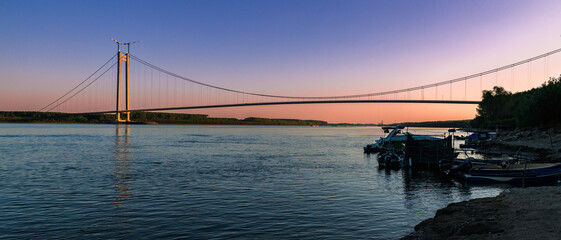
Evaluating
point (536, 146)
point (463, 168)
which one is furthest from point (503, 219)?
point (536, 146)

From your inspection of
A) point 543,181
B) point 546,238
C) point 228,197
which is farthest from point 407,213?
point 543,181

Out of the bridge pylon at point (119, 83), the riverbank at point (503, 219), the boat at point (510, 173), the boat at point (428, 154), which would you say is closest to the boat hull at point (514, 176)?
the boat at point (510, 173)

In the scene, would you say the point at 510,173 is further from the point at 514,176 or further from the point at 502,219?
the point at 502,219

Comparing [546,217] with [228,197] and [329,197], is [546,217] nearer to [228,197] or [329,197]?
[329,197]

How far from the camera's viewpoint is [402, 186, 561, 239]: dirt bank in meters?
8.77

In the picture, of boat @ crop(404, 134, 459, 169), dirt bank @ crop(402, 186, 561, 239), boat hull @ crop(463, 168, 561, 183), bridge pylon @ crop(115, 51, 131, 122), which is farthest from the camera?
bridge pylon @ crop(115, 51, 131, 122)

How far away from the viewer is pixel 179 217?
41.1 feet

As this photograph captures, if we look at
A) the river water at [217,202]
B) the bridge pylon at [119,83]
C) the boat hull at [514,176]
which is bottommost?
the river water at [217,202]

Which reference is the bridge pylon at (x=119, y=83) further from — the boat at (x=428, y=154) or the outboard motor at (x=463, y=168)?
the outboard motor at (x=463, y=168)

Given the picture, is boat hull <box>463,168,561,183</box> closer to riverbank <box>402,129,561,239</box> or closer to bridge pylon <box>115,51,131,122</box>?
riverbank <box>402,129,561,239</box>

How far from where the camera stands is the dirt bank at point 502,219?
8773 mm

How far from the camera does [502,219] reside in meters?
10.3

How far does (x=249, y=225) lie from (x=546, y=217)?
8187mm

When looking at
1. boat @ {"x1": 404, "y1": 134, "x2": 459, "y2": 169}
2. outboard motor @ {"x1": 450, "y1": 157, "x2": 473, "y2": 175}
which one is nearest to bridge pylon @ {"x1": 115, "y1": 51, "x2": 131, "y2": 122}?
boat @ {"x1": 404, "y1": 134, "x2": 459, "y2": 169}
